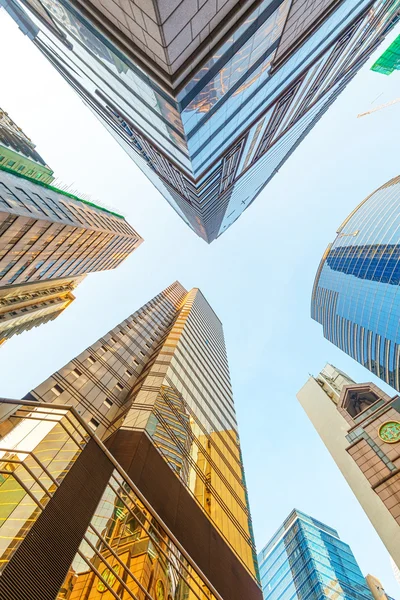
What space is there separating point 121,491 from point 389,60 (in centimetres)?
17013

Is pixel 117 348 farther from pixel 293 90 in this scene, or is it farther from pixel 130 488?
pixel 293 90

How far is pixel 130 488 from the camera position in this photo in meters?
11.1

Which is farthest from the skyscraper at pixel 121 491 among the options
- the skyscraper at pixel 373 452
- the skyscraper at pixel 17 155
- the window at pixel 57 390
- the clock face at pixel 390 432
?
the skyscraper at pixel 17 155

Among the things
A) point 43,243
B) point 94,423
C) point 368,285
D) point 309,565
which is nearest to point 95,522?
point 94,423

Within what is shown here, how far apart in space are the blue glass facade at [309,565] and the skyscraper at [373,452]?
128 feet

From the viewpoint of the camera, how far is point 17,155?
2255 inches

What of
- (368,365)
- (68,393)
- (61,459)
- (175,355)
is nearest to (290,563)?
(368,365)

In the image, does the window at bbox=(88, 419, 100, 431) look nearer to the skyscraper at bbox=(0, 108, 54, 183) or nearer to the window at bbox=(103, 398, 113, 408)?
the window at bbox=(103, 398, 113, 408)

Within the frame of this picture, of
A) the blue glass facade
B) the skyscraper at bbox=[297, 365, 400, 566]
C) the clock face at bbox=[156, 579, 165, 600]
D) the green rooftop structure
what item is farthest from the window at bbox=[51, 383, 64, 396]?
the green rooftop structure

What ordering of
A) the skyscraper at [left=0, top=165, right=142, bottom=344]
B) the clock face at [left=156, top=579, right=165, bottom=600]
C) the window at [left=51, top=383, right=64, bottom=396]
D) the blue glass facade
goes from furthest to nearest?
the blue glass facade, the skyscraper at [left=0, top=165, right=142, bottom=344], the window at [left=51, top=383, right=64, bottom=396], the clock face at [left=156, top=579, right=165, bottom=600]

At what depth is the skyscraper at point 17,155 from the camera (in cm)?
5395

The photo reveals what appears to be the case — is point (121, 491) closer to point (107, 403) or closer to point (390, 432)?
point (107, 403)

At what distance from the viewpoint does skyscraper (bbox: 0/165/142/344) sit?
117 feet

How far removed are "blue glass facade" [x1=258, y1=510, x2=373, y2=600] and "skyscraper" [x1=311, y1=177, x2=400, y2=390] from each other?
4860cm
